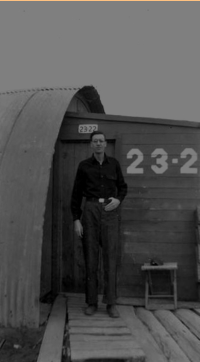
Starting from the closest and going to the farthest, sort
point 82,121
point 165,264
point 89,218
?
point 89,218
point 165,264
point 82,121

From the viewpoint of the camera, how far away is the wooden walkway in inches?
150

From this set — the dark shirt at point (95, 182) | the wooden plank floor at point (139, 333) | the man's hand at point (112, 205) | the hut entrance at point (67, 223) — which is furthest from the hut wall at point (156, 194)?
the man's hand at point (112, 205)

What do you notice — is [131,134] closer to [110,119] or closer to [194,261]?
[110,119]

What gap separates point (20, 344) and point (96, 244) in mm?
1458

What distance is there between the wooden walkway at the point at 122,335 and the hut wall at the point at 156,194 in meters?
0.69

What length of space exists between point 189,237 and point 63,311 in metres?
2.19

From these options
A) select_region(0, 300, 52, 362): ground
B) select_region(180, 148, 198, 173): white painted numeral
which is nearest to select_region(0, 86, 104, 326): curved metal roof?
select_region(0, 300, 52, 362): ground

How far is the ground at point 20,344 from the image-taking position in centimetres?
409

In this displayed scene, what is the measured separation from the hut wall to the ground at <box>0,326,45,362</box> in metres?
1.89

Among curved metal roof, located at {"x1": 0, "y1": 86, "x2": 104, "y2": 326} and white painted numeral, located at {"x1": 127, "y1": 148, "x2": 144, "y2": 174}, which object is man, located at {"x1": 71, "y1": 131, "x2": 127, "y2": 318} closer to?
curved metal roof, located at {"x1": 0, "y1": 86, "x2": 104, "y2": 326}

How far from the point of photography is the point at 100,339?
415cm

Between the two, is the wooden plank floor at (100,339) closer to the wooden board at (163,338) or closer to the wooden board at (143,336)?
the wooden board at (143,336)

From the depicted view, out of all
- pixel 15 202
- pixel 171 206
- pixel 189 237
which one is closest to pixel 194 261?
pixel 189 237

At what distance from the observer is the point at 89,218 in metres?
5.09
